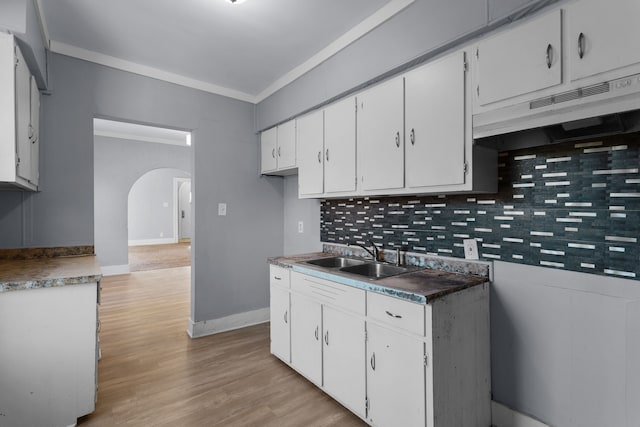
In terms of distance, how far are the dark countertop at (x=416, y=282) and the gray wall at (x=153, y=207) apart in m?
9.12

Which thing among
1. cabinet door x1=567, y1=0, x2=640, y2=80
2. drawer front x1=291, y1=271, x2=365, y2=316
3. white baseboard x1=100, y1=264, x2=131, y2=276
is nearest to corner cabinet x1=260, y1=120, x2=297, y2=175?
drawer front x1=291, y1=271, x2=365, y2=316

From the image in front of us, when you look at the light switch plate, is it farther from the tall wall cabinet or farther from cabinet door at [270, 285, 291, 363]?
the tall wall cabinet

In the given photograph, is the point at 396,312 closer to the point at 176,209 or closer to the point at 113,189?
A: the point at 113,189

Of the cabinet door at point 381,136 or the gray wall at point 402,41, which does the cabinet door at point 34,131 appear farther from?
the cabinet door at point 381,136

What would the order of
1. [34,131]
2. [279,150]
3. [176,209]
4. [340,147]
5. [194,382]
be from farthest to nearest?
[176,209] → [279,150] → [340,147] → [194,382] → [34,131]

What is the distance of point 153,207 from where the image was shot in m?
10.3

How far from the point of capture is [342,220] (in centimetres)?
311

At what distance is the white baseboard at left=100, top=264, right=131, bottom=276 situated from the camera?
6156 millimetres

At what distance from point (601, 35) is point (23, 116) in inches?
122

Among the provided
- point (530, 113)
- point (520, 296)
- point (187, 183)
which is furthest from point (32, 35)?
point (187, 183)

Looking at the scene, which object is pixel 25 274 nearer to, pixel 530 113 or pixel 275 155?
pixel 275 155

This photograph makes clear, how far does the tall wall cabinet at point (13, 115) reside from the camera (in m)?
1.80

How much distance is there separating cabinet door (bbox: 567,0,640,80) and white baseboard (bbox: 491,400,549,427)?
1761 millimetres

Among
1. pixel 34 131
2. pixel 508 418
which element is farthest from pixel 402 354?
pixel 34 131
